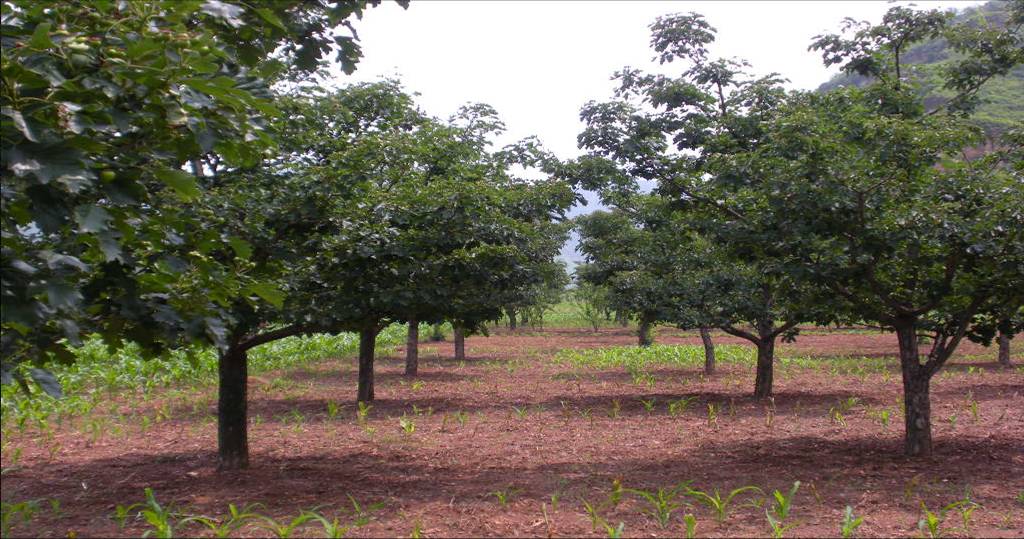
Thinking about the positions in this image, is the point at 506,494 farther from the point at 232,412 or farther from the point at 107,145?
the point at 107,145

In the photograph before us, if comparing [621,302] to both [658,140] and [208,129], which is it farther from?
[208,129]

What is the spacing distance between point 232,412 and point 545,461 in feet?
10.1

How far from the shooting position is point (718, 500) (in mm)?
5461

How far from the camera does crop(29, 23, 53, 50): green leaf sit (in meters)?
2.65

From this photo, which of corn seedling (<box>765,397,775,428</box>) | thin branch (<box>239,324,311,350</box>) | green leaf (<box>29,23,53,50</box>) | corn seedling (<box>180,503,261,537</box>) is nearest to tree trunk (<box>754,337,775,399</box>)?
corn seedling (<box>765,397,775,428</box>)

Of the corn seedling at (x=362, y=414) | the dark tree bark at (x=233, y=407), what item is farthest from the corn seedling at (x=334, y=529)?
the corn seedling at (x=362, y=414)

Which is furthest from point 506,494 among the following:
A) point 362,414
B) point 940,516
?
point 362,414

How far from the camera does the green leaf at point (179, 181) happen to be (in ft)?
9.45

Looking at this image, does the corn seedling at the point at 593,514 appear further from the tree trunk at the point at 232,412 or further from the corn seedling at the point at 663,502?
the tree trunk at the point at 232,412

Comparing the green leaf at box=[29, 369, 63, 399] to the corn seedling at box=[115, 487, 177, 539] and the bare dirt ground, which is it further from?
the bare dirt ground

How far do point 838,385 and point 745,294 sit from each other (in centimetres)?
417

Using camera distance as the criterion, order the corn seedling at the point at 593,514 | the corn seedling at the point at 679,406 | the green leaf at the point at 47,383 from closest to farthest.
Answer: the green leaf at the point at 47,383 < the corn seedling at the point at 593,514 < the corn seedling at the point at 679,406

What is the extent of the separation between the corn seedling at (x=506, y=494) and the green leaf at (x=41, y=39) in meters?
4.29

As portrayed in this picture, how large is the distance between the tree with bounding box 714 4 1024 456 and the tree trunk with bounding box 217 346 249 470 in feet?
16.5
